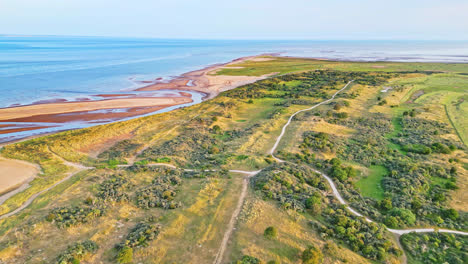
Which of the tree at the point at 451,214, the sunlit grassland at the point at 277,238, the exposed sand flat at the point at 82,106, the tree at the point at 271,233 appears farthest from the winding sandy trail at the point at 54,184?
the tree at the point at 451,214

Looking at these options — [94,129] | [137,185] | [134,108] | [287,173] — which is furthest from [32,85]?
[287,173]

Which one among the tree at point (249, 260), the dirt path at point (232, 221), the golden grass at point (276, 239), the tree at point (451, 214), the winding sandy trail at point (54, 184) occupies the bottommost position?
the winding sandy trail at point (54, 184)

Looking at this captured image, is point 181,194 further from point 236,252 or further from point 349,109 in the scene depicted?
A: point 349,109

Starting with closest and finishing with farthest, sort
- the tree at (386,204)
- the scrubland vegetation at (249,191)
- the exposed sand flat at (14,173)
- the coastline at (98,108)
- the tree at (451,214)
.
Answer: the scrubland vegetation at (249,191) < the tree at (451,214) < the tree at (386,204) < the exposed sand flat at (14,173) < the coastline at (98,108)

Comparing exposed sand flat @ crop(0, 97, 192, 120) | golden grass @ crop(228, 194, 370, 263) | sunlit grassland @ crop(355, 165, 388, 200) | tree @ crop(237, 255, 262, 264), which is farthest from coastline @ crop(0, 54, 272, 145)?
sunlit grassland @ crop(355, 165, 388, 200)

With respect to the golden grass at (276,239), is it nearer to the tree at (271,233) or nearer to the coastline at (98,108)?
the tree at (271,233)

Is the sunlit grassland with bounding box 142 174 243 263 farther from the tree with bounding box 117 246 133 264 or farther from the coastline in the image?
the coastline

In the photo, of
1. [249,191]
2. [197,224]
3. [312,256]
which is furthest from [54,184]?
[312,256]

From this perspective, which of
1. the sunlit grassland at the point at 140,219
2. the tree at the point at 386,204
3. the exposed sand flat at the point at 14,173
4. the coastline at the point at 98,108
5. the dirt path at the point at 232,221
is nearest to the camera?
the dirt path at the point at 232,221
